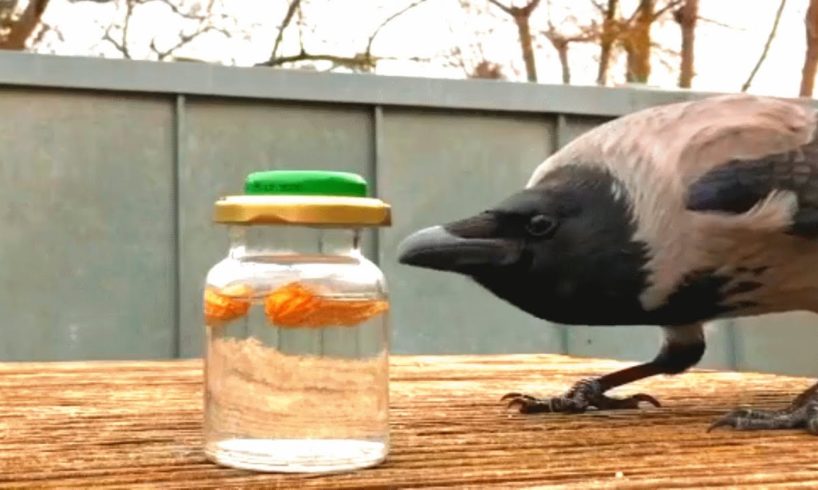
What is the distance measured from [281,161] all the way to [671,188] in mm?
1279

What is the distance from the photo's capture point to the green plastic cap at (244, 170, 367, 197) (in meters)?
0.69

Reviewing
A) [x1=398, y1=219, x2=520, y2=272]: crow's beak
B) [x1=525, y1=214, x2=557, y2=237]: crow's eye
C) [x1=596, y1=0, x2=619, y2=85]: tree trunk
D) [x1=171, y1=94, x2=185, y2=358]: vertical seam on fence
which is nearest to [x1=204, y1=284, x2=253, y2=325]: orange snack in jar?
[x1=398, y1=219, x2=520, y2=272]: crow's beak

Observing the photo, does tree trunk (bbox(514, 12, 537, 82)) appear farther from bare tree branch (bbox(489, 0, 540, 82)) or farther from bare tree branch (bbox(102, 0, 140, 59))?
bare tree branch (bbox(102, 0, 140, 59))

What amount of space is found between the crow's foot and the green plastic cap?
0.41m

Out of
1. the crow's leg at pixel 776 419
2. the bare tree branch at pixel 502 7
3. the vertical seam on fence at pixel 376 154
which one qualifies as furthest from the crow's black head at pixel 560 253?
the bare tree branch at pixel 502 7

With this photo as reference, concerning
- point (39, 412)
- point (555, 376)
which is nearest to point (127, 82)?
point (555, 376)

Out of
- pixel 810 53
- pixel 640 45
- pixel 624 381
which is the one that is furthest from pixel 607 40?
pixel 624 381

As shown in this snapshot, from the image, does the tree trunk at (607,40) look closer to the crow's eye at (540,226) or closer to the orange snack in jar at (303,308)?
the crow's eye at (540,226)

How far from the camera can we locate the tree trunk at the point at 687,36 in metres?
2.68

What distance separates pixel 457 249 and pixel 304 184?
0.27 metres

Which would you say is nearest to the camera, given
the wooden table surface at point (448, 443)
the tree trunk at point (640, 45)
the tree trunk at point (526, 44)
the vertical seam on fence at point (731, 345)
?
the wooden table surface at point (448, 443)

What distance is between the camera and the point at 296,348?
0.75 meters

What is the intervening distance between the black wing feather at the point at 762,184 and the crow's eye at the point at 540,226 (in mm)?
119

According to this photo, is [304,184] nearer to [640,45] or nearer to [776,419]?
[776,419]
